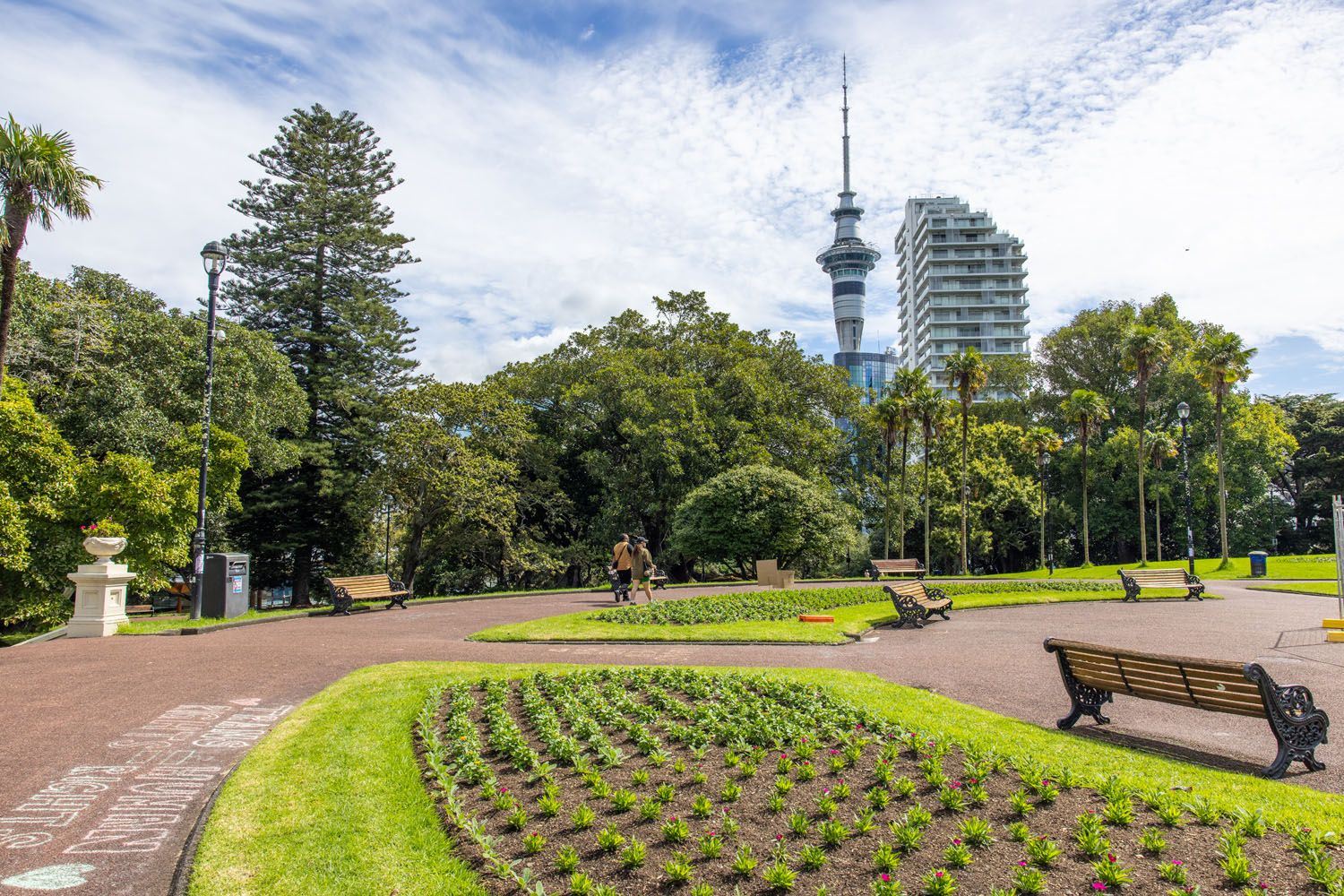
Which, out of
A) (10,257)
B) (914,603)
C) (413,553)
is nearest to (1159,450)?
(914,603)

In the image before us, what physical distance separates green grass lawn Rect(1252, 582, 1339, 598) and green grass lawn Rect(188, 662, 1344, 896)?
21968 mm

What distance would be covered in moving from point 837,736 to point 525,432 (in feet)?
97.0

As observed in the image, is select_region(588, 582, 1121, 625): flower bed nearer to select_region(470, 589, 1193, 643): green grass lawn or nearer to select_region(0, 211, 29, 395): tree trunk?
select_region(470, 589, 1193, 643): green grass lawn

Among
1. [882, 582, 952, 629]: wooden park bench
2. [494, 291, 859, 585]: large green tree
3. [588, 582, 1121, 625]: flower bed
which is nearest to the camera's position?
[882, 582, 952, 629]: wooden park bench

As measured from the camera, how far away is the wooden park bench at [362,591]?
1933cm

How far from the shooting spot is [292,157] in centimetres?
3938

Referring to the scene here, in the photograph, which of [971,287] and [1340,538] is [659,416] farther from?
[971,287]

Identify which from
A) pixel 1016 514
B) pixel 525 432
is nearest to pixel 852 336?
pixel 1016 514

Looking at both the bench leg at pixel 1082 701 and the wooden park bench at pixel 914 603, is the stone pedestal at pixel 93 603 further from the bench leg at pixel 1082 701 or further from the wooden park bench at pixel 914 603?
the bench leg at pixel 1082 701

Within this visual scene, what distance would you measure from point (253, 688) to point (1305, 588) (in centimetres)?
2963

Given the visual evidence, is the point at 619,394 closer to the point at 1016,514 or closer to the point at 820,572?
the point at 820,572

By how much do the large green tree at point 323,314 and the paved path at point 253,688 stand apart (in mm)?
19631

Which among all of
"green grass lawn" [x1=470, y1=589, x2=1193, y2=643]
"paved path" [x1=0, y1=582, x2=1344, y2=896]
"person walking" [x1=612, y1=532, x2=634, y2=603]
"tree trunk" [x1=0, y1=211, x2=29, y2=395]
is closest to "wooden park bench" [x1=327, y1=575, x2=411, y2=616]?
"paved path" [x1=0, y1=582, x2=1344, y2=896]

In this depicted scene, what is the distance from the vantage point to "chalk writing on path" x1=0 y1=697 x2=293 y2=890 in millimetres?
5332
